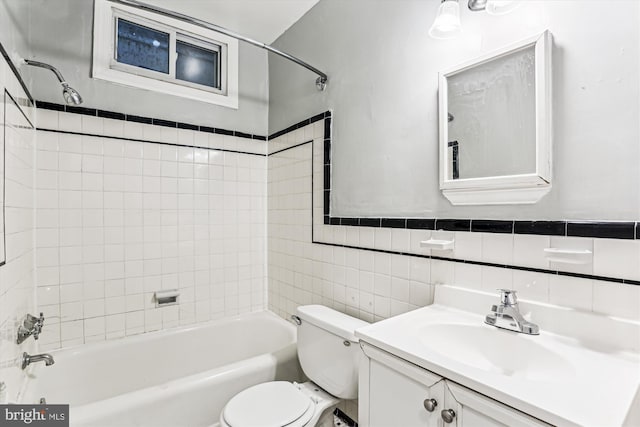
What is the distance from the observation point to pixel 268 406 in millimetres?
1387

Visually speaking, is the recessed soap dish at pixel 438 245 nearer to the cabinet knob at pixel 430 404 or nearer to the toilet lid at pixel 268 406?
the cabinet knob at pixel 430 404

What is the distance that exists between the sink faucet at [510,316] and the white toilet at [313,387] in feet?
1.88

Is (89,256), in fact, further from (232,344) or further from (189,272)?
(232,344)

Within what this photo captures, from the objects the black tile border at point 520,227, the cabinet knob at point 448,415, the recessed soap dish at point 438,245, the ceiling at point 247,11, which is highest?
the ceiling at point 247,11

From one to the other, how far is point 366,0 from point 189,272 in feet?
6.67

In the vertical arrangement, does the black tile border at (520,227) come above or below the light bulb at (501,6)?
below

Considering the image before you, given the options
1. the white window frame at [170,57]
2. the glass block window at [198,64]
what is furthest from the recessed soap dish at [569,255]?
the glass block window at [198,64]

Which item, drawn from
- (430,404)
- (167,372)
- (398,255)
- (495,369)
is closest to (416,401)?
(430,404)

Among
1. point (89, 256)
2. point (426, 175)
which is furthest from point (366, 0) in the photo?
point (89, 256)

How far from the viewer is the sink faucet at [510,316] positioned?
1028 millimetres

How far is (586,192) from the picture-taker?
0.97 m

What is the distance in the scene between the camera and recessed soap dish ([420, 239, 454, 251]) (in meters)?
1.28

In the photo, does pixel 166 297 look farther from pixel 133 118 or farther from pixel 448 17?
pixel 448 17

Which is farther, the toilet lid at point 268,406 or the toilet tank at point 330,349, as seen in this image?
the toilet tank at point 330,349
